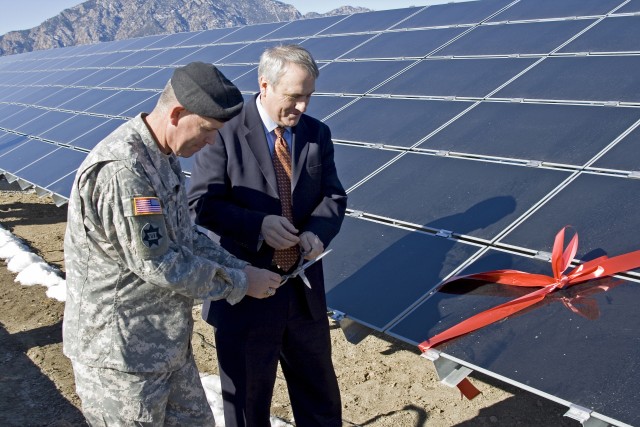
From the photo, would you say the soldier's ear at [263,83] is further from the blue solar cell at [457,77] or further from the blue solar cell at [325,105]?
the blue solar cell at [325,105]

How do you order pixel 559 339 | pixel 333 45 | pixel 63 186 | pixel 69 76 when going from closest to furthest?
1. pixel 559 339
2. pixel 63 186
3. pixel 333 45
4. pixel 69 76

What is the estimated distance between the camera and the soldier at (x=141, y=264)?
10.1ft

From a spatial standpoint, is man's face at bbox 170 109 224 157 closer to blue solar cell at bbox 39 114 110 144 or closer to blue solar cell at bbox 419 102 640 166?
blue solar cell at bbox 419 102 640 166

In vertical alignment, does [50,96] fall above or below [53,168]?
above

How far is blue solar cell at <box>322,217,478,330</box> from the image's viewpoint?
4453mm

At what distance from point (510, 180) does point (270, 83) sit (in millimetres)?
2016

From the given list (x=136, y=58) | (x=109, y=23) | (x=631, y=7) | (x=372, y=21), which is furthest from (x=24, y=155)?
(x=109, y=23)

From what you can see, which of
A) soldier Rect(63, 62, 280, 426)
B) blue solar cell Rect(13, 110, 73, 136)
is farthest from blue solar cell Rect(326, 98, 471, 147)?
blue solar cell Rect(13, 110, 73, 136)

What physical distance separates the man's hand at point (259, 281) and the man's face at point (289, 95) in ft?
2.71

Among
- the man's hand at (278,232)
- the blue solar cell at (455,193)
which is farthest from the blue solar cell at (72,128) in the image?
the man's hand at (278,232)

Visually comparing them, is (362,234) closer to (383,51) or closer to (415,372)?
(415,372)

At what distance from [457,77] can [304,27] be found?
17.6 feet

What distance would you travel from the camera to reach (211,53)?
40.8ft

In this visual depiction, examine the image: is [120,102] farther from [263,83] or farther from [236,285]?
[236,285]
